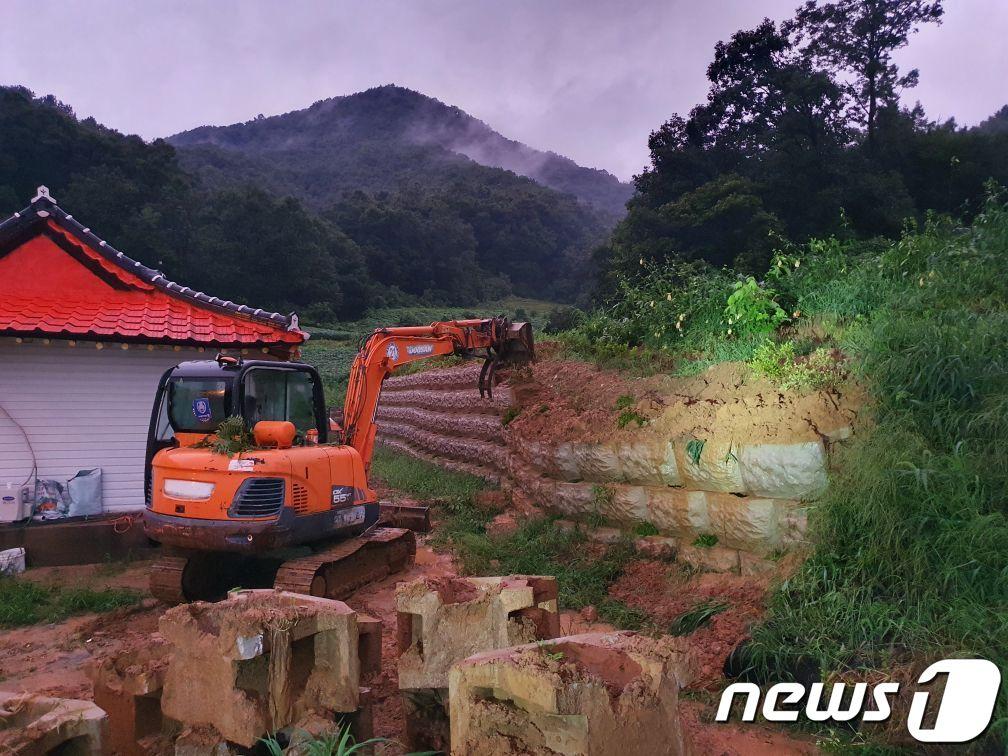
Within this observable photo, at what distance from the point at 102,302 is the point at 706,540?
27.2ft

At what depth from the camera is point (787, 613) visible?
4531mm

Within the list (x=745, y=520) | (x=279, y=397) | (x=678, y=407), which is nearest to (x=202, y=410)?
(x=279, y=397)

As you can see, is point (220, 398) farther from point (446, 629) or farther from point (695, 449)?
point (695, 449)

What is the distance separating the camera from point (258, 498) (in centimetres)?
626

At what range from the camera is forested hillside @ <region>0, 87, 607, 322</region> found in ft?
124

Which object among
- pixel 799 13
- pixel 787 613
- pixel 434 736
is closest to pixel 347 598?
pixel 434 736

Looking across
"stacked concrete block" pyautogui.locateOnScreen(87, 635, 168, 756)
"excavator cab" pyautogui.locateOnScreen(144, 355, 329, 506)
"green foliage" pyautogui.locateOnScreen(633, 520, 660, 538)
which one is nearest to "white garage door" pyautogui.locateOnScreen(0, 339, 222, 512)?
"excavator cab" pyautogui.locateOnScreen(144, 355, 329, 506)

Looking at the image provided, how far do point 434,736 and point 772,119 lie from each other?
87.3 ft

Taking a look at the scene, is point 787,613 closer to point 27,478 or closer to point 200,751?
point 200,751

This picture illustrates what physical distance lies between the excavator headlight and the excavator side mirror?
66 centimetres

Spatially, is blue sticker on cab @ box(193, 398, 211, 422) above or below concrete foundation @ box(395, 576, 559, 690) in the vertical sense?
above

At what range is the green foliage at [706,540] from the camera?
6.08 m

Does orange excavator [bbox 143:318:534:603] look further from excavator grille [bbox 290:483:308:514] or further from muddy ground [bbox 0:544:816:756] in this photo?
muddy ground [bbox 0:544:816:756]

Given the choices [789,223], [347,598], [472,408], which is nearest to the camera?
[347,598]
